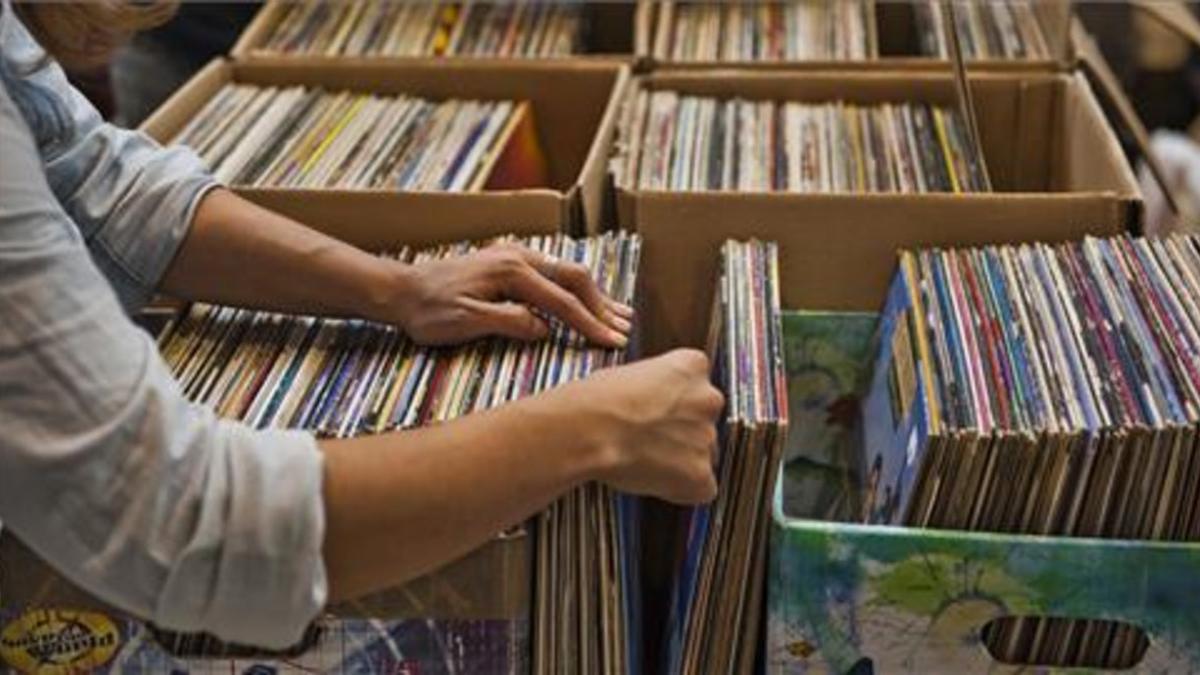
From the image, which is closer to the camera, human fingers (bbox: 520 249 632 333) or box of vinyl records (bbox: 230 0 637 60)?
human fingers (bbox: 520 249 632 333)

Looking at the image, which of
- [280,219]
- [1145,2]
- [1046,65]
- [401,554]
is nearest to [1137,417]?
[401,554]

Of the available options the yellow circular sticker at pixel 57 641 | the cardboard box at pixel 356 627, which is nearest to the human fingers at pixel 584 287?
the cardboard box at pixel 356 627

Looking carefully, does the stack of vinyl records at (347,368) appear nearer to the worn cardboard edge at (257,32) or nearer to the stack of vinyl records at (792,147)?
the stack of vinyl records at (792,147)

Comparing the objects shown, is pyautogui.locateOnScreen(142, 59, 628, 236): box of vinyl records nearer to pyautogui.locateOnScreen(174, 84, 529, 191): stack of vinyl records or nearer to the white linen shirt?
pyautogui.locateOnScreen(174, 84, 529, 191): stack of vinyl records

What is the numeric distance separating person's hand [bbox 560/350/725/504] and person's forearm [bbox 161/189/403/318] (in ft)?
0.93

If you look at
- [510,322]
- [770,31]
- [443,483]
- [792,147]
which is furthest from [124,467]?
[770,31]

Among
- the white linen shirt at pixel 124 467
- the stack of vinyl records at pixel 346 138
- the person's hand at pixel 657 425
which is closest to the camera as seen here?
the white linen shirt at pixel 124 467

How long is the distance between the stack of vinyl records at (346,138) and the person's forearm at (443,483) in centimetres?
60

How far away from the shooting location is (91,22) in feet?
4.44

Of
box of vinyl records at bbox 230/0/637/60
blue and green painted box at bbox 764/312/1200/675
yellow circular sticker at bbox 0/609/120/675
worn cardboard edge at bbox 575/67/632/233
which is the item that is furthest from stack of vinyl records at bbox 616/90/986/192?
yellow circular sticker at bbox 0/609/120/675

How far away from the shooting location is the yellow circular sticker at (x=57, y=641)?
1.11m

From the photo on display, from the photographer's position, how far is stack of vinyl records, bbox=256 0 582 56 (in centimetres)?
202

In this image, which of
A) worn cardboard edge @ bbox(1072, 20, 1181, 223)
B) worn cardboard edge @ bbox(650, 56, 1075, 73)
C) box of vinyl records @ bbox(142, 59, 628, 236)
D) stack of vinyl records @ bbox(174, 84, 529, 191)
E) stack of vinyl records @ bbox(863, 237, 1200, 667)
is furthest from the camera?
worn cardboard edge @ bbox(650, 56, 1075, 73)

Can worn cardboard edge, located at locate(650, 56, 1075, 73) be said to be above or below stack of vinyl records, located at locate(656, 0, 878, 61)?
above
